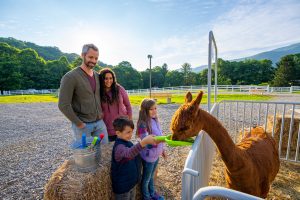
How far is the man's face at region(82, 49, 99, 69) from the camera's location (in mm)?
2658

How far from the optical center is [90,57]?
8.80 feet

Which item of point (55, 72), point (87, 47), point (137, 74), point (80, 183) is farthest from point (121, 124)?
point (137, 74)

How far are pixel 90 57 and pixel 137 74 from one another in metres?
61.4

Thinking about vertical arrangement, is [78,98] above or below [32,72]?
below

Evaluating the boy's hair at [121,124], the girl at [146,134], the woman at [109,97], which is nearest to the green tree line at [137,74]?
the woman at [109,97]

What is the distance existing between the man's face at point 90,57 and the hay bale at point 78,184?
1383 mm

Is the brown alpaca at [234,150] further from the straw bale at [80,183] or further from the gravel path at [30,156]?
the gravel path at [30,156]

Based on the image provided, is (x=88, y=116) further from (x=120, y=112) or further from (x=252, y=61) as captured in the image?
(x=252, y=61)

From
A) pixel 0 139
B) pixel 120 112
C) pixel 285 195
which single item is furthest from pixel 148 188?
pixel 0 139

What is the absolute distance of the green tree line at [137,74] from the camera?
45.5 meters

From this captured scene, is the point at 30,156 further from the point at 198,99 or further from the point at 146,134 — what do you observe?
the point at 198,99

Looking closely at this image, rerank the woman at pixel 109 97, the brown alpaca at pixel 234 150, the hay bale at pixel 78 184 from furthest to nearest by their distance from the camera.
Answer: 1. the woman at pixel 109 97
2. the hay bale at pixel 78 184
3. the brown alpaca at pixel 234 150

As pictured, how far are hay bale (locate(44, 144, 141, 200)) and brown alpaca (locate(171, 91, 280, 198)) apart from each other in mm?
1172

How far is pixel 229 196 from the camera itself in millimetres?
774
